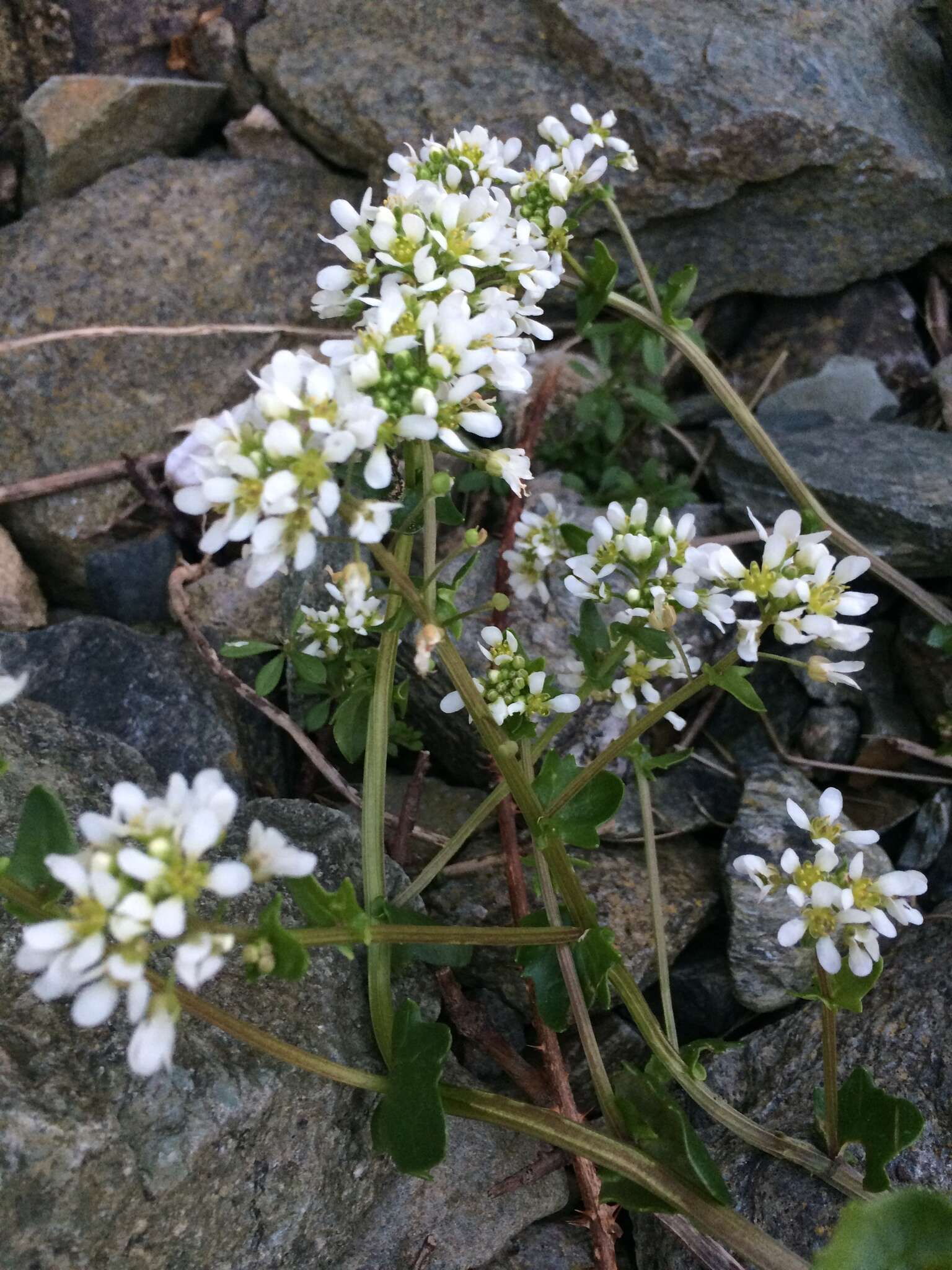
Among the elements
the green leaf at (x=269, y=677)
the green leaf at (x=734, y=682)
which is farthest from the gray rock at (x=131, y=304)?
the green leaf at (x=734, y=682)

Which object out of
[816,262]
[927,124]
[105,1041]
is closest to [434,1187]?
[105,1041]

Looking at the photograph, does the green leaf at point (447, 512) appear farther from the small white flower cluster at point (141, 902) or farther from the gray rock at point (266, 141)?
the gray rock at point (266, 141)

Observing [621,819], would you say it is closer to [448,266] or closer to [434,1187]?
[434,1187]

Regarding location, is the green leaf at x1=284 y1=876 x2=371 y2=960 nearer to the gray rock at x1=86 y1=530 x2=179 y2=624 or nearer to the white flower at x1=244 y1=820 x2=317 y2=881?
the white flower at x1=244 y1=820 x2=317 y2=881

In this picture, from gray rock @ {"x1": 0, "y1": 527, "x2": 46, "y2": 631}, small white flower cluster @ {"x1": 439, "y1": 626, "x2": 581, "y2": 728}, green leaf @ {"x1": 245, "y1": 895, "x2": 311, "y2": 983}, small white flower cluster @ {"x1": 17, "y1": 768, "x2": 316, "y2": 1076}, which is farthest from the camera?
gray rock @ {"x1": 0, "y1": 527, "x2": 46, "y2": 631}

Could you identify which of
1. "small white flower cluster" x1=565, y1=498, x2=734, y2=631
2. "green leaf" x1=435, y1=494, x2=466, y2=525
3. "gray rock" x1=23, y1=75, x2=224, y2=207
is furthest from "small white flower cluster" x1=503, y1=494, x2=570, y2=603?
"gray rock" x1=23, y1=75, x2=224, y2=207
